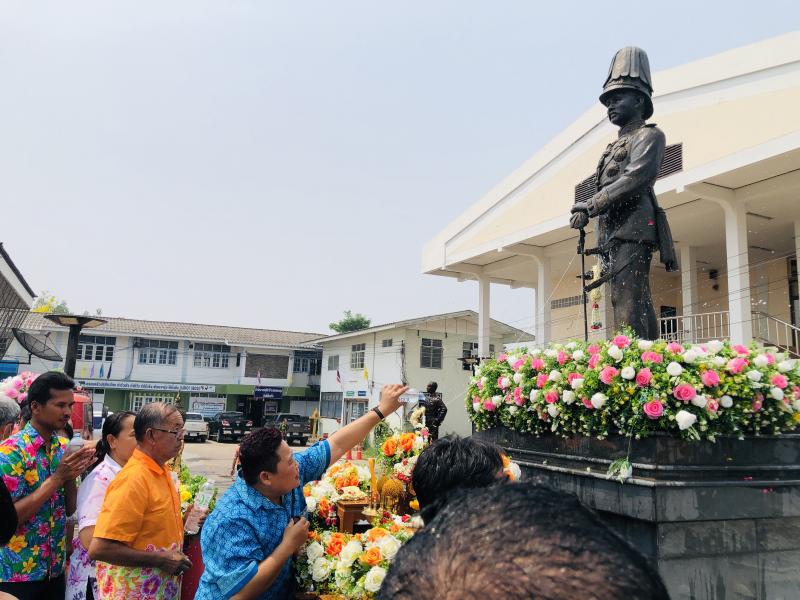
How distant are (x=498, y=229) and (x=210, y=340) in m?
23.2

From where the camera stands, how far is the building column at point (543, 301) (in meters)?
16.2

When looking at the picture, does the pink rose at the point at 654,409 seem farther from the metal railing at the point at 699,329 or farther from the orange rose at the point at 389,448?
the metal railing at the point at 699,329

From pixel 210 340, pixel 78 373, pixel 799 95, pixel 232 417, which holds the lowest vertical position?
pixel 232 417

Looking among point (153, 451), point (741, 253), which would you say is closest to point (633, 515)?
point (153, 451)

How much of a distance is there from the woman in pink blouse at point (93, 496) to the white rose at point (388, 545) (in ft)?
5.04

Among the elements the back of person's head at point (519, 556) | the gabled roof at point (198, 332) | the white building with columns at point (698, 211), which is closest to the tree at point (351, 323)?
the gabled roof at point (198, 332)

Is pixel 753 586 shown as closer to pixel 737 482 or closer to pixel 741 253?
pixel 737 482

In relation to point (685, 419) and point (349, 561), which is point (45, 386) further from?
point (685, 419)

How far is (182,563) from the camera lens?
9.91 feet

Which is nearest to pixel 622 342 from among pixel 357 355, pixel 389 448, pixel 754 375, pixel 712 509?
pixel 754 375

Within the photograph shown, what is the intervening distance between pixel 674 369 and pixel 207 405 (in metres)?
35.1

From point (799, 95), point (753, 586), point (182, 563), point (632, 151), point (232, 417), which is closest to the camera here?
point (182, 563)

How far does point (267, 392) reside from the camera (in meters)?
36.2

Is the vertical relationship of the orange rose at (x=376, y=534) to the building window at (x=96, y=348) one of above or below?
below
